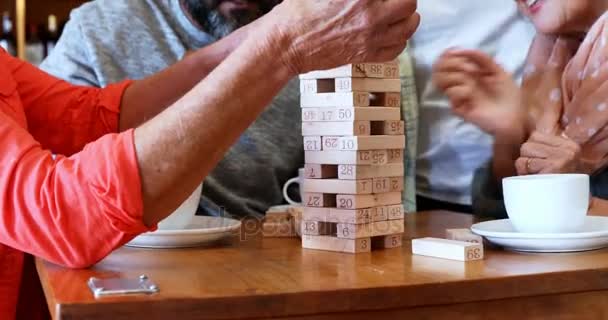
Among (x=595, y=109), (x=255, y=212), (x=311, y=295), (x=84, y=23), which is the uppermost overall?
(x=84, y=23)

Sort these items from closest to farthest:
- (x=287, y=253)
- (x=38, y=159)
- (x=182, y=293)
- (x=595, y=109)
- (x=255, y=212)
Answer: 1. (x=182, y=293)
2. (x=38, y=159)
3. (x=287, y=253)
4. (x=595, y=109)
5. (x=255, y=212)

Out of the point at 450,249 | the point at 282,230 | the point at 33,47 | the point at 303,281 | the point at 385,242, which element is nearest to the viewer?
the point at 303,281

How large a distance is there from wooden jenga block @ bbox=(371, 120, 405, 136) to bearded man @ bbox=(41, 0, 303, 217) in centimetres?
59

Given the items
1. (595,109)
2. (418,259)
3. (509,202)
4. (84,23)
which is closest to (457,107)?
(595,109)

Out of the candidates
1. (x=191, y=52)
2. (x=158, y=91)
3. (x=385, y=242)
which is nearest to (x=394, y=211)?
(x=385, y=242)

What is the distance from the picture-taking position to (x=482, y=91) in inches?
45.6

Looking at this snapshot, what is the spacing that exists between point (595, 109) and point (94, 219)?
74cm

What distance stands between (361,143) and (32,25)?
194 cm

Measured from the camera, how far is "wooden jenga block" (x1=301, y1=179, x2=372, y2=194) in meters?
0.92

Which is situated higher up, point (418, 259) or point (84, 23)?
point (84, 23)

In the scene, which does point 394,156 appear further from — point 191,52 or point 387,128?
point 191,52

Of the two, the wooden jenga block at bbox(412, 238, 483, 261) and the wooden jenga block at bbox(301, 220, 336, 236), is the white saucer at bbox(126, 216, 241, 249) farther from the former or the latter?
the wooden jenga block at bbox(412, 238, 483, 261)

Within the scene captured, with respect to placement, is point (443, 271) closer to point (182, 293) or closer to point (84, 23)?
point (182, 293)

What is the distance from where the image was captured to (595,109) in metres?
1.18
